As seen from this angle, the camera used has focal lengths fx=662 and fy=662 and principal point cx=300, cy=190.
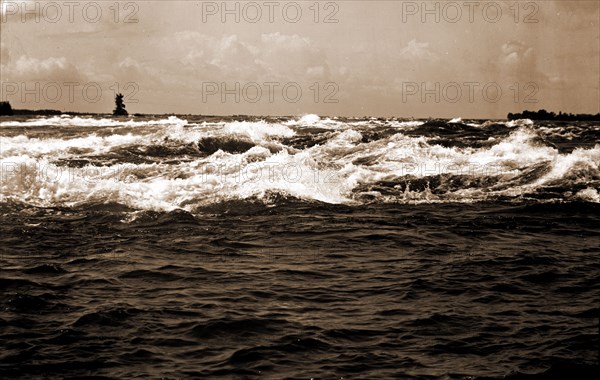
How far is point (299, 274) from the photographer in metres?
10.1

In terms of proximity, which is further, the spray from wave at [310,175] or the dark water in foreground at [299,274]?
the spray from wave at [310,175]

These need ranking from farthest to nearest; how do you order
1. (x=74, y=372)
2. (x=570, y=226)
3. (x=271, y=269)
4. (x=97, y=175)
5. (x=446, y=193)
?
1. (x=97, y=175)
2. (x=446, y=193)
3. (x=570, y=226)
4. (x=271, y=269)
5. (x=74, y=372)

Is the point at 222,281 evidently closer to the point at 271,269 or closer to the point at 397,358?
the point at 271,269

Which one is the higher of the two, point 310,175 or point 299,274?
point 310,175

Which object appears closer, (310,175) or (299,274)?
(299,274)

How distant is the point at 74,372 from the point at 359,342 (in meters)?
2.93

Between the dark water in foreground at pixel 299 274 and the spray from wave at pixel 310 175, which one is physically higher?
the spray from wave at pixel 310 175

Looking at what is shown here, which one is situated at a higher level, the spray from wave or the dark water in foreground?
the spray from wave

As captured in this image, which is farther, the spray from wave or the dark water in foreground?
the spray from wave

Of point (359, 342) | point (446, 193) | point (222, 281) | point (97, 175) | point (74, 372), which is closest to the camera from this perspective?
point (74, 372)

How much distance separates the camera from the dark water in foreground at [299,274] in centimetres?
680

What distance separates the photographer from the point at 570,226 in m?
14.2

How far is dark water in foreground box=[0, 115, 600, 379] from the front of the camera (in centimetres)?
680

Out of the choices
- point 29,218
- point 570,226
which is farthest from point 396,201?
point 29,218
